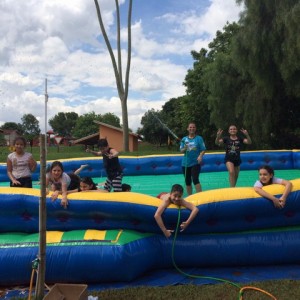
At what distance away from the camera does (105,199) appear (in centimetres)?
307

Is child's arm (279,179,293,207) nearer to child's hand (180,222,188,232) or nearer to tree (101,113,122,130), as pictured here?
child's hand (180,222,188,232)

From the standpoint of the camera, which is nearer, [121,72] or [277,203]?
[277,203]

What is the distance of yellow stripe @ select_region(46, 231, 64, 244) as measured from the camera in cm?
293

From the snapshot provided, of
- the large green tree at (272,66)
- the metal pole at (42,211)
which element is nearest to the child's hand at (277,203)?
the metal pole at (42,211)

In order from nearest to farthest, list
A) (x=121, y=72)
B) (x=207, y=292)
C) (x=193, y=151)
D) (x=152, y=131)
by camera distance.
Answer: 1. (x=207, y=292)
2. (x=193, y=151)
3. (x=121, y=72)
4. (x=152, y=131)

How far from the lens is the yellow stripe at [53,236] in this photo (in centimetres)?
293

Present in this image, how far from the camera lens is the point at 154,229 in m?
3.16

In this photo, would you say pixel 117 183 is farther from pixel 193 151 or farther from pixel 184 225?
pixel 184 225

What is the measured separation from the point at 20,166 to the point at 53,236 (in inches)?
48.4

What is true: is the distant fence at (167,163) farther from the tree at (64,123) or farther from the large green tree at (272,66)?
the tree at (64,123)

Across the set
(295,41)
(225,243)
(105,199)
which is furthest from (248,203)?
(295,41)

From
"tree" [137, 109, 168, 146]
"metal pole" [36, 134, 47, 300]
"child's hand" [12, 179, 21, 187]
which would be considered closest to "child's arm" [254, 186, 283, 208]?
"metal pole" [36, 134, 47, 300]

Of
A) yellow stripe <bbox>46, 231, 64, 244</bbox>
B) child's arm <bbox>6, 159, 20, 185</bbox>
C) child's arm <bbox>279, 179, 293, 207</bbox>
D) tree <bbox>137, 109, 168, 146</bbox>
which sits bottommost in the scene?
yellow stripe <bbox>46, 231, 64, 244</bbox>

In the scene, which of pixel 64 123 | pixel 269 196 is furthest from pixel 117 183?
pixel 64 123
